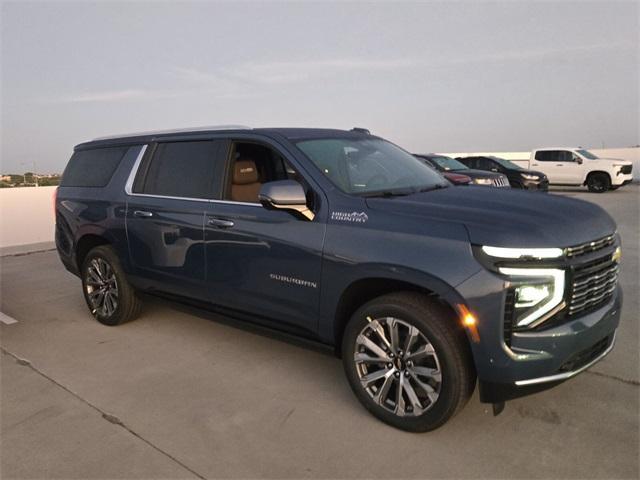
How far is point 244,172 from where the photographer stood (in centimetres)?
412

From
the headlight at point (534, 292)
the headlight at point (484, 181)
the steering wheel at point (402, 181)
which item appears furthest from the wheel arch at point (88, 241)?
the headlight at point (484, 181)

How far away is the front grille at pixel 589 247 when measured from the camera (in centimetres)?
278

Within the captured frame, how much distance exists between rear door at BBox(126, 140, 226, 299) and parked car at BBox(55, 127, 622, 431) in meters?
0.01

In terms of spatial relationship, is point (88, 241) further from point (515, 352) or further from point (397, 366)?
point (515, 352)

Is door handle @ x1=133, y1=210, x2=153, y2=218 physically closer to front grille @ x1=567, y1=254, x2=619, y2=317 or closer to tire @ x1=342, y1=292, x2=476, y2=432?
tire @ x1=342, y1=292, x2=476, y2=432

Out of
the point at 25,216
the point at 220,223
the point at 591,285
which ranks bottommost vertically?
the point at 25,216

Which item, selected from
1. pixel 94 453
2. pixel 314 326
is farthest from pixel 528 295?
pixel 94 453

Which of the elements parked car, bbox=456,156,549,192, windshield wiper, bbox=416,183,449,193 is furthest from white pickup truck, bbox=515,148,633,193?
windshield wiper, bbox=416,183,449,193

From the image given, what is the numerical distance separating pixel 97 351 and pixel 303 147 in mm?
2544

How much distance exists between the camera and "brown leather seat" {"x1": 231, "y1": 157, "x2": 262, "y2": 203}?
3992 mm

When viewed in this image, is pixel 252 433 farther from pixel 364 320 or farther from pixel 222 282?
pixel 222 282

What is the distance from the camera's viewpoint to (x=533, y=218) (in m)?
2.88

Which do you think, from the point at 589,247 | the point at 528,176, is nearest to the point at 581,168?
the point at 528,176

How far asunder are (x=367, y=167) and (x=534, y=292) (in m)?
1.67
